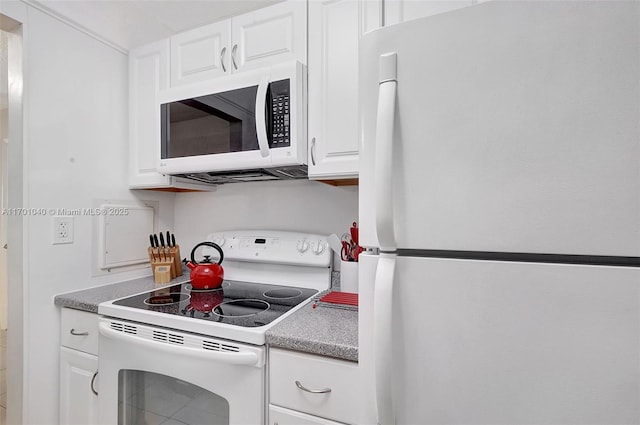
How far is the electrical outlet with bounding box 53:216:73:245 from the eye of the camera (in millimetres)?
1427

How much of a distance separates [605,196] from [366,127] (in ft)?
1.52

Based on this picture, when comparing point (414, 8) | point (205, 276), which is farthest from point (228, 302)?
point (414, 8)

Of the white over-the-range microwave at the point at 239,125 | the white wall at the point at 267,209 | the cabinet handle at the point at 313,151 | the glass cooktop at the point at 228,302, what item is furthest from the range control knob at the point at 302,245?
the cabinet handle at the point at 313,151

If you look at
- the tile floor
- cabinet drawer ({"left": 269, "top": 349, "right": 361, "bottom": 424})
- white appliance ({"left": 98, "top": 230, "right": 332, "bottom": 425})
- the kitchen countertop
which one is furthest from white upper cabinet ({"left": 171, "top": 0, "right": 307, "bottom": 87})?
the tile floor

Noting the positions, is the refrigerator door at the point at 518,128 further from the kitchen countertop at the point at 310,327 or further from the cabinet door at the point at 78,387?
the cabinet door at the point at 78,387

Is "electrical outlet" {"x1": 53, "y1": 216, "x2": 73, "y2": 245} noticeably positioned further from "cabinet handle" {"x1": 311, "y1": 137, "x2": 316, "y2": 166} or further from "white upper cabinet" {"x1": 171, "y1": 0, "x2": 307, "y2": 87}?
"cabinet handle" {"x1": 311, "y1": 137, "x2": 316, "y2": 166}

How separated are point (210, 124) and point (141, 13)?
64cm

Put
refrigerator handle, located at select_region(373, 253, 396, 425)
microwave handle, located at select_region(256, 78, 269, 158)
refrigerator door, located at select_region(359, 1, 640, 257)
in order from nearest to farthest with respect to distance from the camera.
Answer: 1. refrigerator door, located at select_region(359, 1, 640, 257)
2. refrigerator handle, located at select_region(373, 253, 396, 425)
3. microwave handle, located at select_region(256, 78, 269, 158)

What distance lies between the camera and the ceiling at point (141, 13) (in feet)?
4.57

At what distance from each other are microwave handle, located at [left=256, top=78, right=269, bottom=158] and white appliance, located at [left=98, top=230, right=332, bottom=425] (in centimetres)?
55

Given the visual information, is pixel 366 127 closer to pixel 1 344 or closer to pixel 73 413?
pixel 73 413

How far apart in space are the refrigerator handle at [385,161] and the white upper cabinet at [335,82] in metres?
0.55

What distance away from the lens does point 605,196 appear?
1.77 ft

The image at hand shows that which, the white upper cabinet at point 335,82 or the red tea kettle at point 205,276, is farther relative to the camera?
A: the red tea kettle at point 205,276
